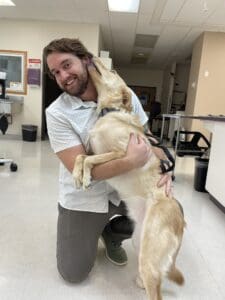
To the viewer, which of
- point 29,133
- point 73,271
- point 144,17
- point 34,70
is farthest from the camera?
point 34,70

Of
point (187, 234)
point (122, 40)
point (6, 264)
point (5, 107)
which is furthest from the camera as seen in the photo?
point (122, 40)

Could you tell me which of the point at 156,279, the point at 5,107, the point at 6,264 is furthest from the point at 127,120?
the point at 5,107

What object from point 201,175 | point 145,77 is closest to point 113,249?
point 201,175

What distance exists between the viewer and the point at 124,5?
194 inches

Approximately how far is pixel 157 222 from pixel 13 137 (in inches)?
222

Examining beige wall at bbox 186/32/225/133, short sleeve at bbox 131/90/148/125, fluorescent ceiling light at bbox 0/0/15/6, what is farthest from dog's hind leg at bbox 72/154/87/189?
beige wall at bbox 186/32/225/133

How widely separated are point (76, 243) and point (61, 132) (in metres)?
0.56

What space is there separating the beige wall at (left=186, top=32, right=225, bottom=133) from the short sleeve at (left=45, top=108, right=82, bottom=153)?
5.16 m

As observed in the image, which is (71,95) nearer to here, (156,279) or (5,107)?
(156,279)

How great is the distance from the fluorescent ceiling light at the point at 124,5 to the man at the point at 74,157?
395 cm

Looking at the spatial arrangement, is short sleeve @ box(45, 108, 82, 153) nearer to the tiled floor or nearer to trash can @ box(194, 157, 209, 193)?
the tiled floor

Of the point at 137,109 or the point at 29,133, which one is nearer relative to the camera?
the point at 137,109

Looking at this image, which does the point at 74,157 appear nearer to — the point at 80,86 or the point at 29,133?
the point at 80,86

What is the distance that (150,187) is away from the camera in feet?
4.05
